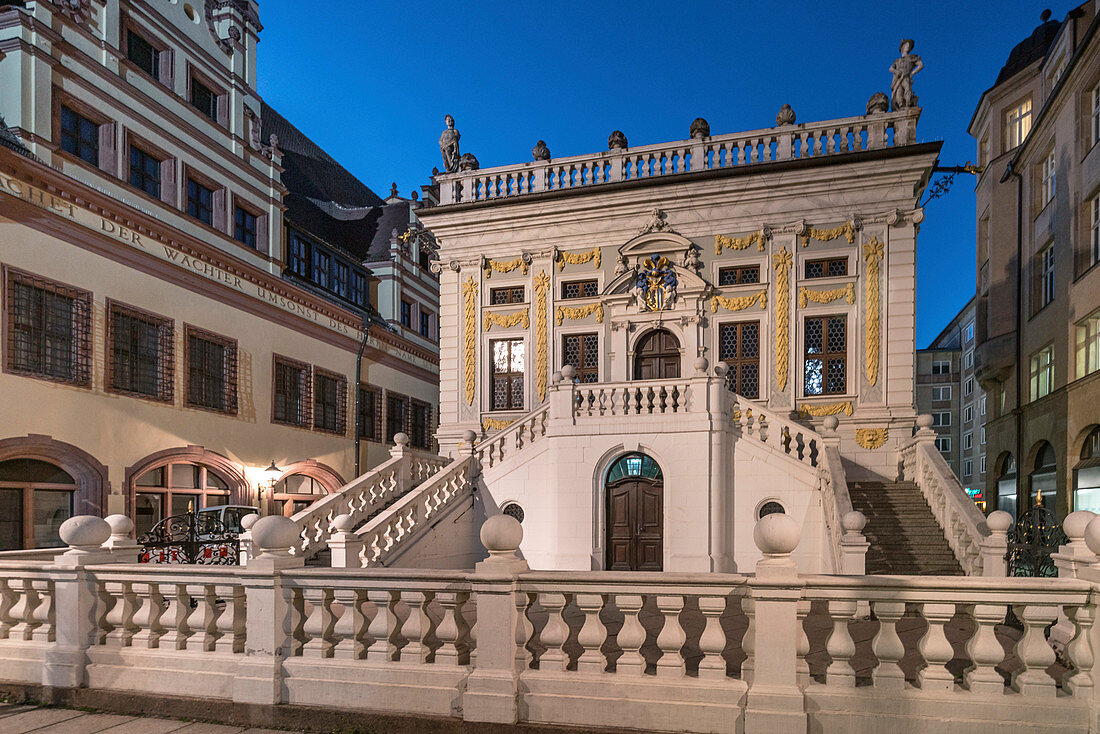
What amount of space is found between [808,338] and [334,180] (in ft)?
85.9

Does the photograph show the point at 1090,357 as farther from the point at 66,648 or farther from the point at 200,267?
the point at 200,267

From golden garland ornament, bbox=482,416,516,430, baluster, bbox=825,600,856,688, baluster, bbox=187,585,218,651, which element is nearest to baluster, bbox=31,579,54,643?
baluster, bbox=187,585,218,651

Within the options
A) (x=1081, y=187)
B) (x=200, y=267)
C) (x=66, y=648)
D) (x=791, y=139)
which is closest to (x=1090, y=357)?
(x=1081, y=187)

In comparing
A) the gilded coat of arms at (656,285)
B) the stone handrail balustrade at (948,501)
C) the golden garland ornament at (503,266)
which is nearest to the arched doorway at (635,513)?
the gilded coat of arms at (656,285)

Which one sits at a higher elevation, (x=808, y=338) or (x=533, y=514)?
(x=808, y=338)

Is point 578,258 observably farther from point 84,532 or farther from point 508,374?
point 84,532

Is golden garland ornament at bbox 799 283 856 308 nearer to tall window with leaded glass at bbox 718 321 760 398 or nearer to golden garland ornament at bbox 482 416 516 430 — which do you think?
tall window with leaded glass at bbox 718 321 760 398

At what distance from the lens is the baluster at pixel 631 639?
5.31 m

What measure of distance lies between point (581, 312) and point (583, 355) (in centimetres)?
118

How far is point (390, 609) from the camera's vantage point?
18.6ft

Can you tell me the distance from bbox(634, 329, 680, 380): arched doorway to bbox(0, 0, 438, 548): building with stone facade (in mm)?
12029

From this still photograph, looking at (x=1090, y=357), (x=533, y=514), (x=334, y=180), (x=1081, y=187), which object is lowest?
(x=533, y=514)

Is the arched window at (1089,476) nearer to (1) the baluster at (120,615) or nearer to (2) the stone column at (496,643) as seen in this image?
(2) the stone column at (496,643)

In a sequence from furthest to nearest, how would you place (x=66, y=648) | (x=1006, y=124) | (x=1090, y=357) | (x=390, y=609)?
(x=1006, y=124) → (x=1090, y=357) → (x=66, y=648) → (x=390, y=609)
